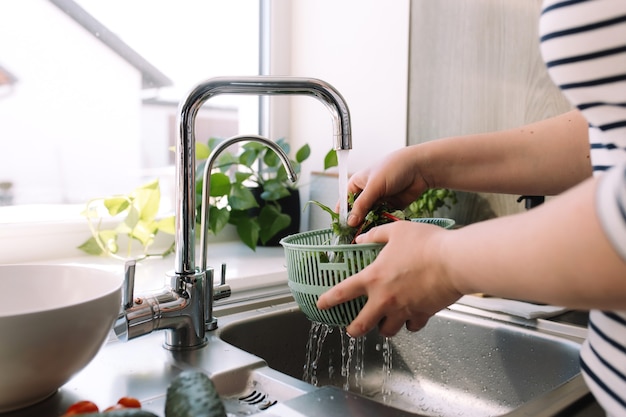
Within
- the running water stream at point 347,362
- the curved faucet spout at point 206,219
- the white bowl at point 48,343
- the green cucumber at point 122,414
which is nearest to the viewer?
the green cucumber at point 122,414

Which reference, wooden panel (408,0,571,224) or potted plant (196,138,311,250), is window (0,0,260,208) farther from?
wooden panel (408,0,571,224)

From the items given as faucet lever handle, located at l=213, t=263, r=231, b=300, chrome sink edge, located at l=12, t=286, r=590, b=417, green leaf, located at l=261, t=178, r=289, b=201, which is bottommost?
chrome sink edge, located at l=12, t=286, r=590, b=417

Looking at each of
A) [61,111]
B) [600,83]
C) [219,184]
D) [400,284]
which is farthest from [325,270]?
[61,111]

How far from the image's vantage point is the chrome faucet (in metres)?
0.85

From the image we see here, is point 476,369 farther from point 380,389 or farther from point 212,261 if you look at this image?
point 212,261

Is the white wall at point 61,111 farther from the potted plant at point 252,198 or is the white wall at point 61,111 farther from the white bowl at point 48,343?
the white bowl at point 48,343

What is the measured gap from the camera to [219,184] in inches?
55.6

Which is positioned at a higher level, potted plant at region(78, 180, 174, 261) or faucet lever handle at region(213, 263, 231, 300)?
potted plant at region(78, 180, 174, 261)

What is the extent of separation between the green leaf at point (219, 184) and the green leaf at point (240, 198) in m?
0.03

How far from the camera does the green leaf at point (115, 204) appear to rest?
53.0 inches

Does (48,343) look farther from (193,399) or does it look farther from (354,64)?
(354,64)

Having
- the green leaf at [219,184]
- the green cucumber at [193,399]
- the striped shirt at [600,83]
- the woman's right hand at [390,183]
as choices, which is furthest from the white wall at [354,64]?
the green cucumber at [193,399]

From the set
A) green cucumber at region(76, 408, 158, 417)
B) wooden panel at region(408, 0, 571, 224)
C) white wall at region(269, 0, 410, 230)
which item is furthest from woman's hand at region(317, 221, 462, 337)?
white wall at region(269, 0, 410, 230)

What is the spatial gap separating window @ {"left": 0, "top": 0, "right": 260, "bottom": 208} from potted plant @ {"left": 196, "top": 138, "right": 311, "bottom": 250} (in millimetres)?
179
